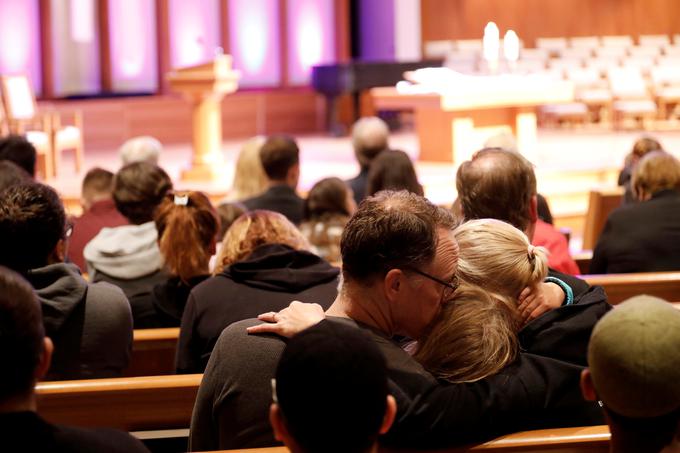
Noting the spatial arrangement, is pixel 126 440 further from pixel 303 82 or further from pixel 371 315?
pixel 303 82

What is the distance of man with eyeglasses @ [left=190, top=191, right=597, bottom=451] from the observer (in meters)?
2.03

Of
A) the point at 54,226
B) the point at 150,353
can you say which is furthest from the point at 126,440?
the point at 150,353

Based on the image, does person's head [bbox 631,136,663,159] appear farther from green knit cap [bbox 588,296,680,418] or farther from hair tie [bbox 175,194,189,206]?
green knit cap [bbox 588,296,680,418]

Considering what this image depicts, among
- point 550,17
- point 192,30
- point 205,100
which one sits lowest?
point 205,100

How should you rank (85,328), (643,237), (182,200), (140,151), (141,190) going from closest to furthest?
(85,328) < (182,200) < (141,190) < (643,237) < (140,151)

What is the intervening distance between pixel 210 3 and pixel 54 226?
12233 millimetres

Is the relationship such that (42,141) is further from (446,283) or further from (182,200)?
(446,283)

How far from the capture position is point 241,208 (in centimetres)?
450

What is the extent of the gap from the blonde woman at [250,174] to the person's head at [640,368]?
14.7 feet

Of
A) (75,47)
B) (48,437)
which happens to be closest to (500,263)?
(48,437)

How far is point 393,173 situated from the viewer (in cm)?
557

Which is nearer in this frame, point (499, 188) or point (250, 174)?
point (499, 188)

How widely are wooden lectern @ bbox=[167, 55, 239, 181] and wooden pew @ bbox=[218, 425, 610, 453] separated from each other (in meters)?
7.52

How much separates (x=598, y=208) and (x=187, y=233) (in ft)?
11.0
